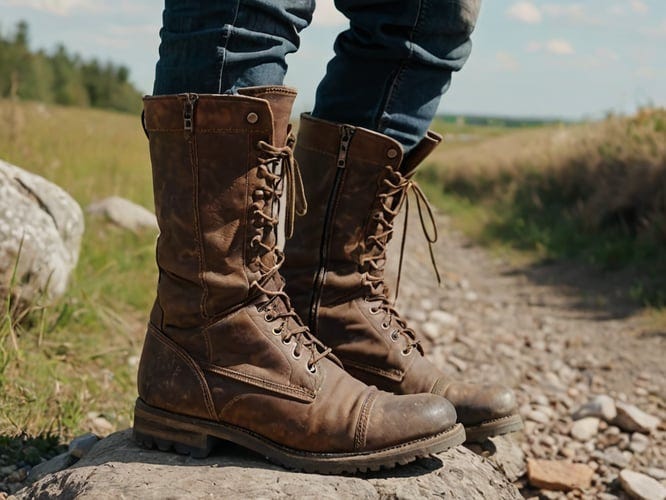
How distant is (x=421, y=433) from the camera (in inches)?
70.3

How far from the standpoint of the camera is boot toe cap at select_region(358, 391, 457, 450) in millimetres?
1785

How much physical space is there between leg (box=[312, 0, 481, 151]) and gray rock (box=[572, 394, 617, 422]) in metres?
1.74

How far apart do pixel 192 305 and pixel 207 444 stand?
0.33 m

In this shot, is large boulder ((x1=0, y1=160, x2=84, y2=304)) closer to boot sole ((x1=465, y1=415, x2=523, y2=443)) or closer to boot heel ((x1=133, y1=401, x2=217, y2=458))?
boot heel ((x1=133, y1=401, x2=217, y2=458))

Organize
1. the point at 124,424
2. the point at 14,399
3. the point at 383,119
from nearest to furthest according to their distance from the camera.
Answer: the point at 383,119
the point at 14,399
the point at 124,424

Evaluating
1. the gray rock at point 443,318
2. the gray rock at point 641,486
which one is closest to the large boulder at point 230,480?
→ the gray rock at point 641,486

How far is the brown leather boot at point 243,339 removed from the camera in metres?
1.75

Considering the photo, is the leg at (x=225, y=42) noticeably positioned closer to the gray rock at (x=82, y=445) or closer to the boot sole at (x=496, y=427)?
the gray rock at (x=82, y=445)

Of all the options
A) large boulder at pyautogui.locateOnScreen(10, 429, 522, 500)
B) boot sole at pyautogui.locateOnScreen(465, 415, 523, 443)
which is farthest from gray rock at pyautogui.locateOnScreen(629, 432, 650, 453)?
large boulder at pyautogui.locateOnScreen(10, 429, 522, 500)

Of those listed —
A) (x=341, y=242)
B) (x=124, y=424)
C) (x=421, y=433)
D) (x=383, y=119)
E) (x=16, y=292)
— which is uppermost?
(x=383, y=119)

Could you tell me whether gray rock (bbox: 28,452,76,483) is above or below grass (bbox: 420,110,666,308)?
below

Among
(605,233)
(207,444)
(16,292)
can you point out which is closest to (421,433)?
(207,444)

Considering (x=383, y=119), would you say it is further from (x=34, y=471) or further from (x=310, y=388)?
(x=34, y=471)

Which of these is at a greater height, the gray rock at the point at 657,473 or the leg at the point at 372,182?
the leg at the point at 372,182
